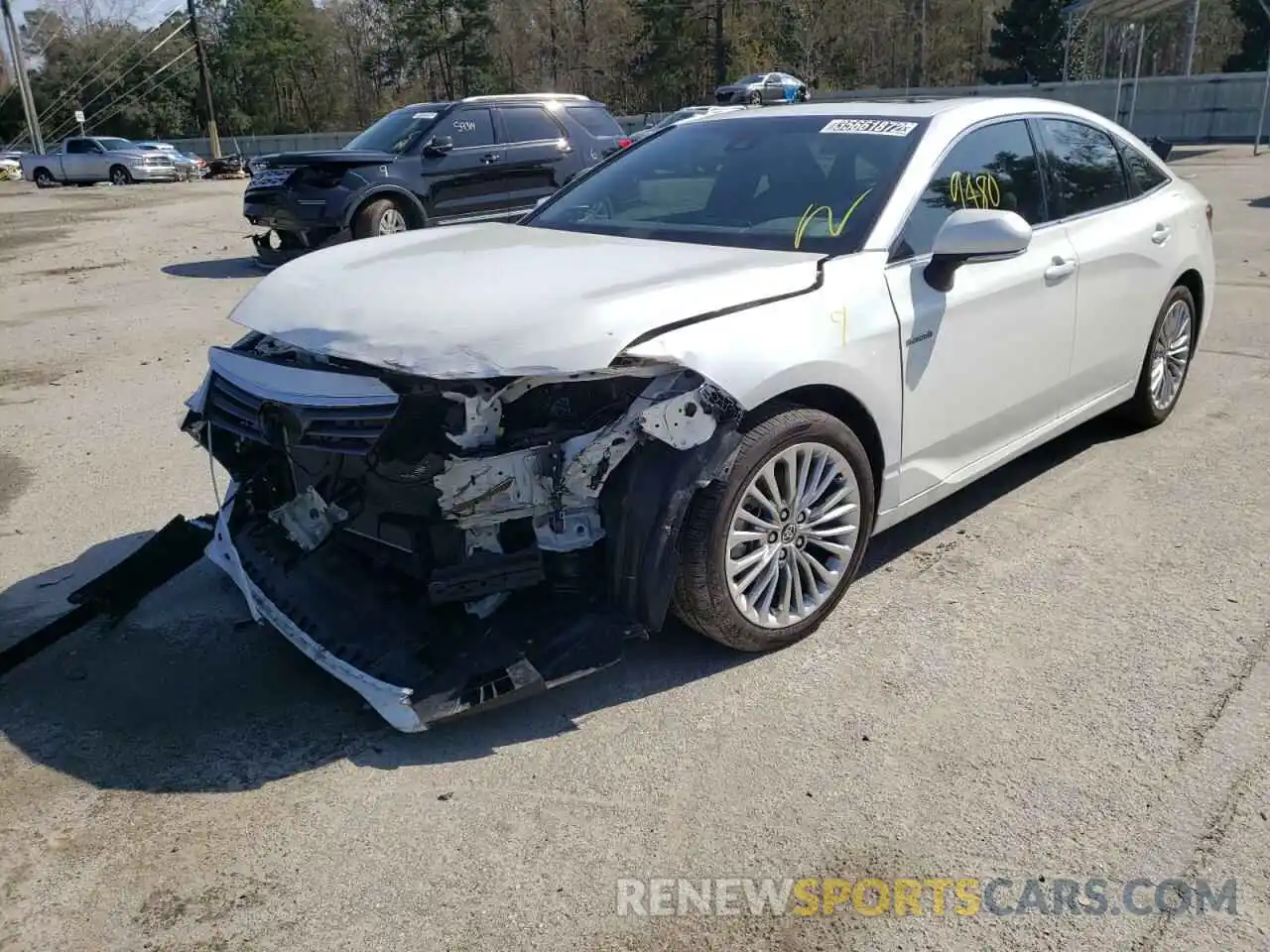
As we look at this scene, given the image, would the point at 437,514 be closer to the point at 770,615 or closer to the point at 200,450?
the point at 770,615

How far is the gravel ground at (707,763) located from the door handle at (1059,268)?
105 cm

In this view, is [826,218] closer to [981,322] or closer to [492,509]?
[981,322]

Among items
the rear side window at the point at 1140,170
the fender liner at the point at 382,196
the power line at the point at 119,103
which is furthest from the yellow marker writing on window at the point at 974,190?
the power line at the point at 119,103

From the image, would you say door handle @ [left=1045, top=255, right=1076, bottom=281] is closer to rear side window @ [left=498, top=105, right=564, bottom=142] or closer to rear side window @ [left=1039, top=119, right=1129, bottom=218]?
rear side window @ [left=1039, top=119, right=1129, bottom=218]

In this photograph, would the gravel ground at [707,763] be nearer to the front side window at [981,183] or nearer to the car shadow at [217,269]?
the front side window at [981,183]

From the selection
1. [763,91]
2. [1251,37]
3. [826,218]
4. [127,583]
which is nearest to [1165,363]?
[826,218]

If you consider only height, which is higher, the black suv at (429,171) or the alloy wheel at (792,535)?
the black suv at (429,171)

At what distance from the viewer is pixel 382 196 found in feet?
39.3

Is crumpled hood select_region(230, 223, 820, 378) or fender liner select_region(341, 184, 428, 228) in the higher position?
crumpled hood select_region(230, 223, 820, 378)

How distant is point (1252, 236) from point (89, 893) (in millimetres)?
13539

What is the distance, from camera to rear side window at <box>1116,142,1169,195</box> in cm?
511

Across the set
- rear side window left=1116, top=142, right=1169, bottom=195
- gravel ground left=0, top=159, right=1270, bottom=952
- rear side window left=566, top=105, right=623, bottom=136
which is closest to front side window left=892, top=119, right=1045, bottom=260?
rear side window left=1116, top=142, right=1169, bottom=195

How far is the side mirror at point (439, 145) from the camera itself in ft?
40.6

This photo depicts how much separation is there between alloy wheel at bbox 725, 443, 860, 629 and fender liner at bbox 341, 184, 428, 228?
30.9 feet
